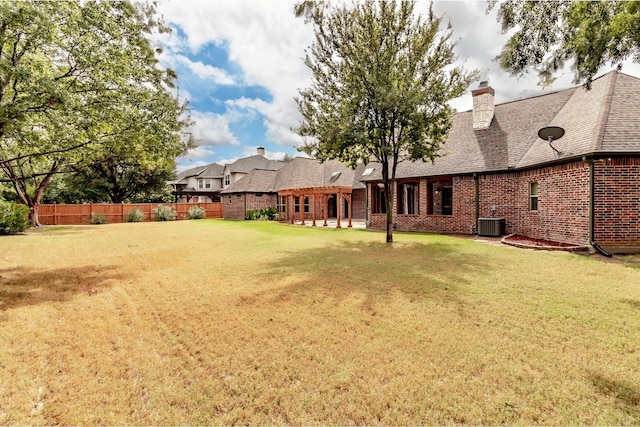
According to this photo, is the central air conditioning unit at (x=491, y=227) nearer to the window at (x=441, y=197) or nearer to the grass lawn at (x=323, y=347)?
the window at (x=441, y=197)

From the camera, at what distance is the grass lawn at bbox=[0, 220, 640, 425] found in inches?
105

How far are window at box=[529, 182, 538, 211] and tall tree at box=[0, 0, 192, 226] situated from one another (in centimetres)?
1386

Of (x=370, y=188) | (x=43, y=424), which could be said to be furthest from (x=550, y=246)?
(x=43, y=424)

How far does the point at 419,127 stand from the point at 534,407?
9.98 metres

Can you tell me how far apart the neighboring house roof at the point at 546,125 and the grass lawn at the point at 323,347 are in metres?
5.15

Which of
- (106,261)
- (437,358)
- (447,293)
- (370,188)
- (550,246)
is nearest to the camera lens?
(437,358)

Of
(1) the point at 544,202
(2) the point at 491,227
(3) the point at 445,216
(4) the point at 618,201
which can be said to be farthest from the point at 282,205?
(4) the point at 618,201

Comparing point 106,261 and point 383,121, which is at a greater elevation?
point 383,121

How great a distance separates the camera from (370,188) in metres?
19.9

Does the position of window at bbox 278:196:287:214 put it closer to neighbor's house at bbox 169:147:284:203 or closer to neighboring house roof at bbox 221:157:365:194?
neighboring house roof at bbox 221:157:365:194

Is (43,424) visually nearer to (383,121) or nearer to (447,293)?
(447,293)

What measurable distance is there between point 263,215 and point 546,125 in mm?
22309

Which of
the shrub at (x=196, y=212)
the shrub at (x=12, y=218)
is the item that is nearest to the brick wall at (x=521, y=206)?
the shrub at (x=12, y=218)

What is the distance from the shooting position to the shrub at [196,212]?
103 feet
